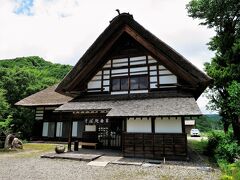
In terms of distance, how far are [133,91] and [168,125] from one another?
3518 millimetres

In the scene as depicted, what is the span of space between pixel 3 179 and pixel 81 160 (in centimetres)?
365

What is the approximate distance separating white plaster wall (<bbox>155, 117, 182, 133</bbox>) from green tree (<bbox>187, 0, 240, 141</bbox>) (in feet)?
15.7

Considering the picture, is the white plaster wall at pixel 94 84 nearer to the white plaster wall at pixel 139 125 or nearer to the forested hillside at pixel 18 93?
the white plaster wall at pixel 139 125

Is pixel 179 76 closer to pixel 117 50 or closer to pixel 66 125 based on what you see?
pixel 117 50

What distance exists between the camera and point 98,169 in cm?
779

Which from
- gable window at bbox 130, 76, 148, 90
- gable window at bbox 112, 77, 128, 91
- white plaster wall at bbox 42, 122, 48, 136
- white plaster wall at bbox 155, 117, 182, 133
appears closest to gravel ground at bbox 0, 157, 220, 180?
white plaster wall at bbox 155, 117, 182, 133

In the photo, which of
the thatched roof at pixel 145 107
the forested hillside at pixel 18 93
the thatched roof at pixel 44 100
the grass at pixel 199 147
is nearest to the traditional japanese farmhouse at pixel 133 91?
the thatched roof at pixel 145 107

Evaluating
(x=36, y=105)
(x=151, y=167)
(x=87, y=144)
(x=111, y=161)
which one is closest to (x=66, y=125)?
(x=36, y=105)

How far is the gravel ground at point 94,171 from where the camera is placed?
6.73 metres

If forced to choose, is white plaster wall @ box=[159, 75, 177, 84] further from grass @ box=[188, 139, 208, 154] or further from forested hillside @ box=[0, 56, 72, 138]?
forested hillside @ box=[0, 56, 72, 138]

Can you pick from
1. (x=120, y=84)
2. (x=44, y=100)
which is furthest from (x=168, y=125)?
(x=44, y=100)

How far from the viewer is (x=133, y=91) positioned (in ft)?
41.6

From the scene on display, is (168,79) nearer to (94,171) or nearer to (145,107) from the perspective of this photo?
(145,107)

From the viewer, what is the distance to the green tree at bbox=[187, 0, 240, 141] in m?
12.8
